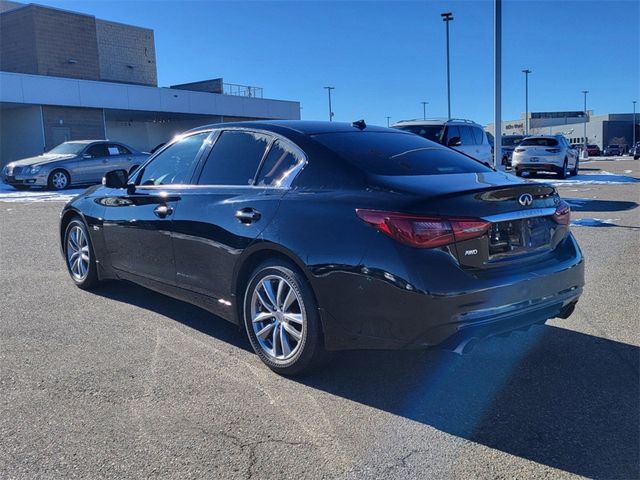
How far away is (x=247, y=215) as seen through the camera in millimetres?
4004

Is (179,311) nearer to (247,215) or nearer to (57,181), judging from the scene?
(247,215)

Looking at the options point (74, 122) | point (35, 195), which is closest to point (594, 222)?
point (35, 195)

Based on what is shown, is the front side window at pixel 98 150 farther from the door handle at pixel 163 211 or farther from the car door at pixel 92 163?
the door handle at pixel 163 211

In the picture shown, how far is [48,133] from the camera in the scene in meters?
31.2

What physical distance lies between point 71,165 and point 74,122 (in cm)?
1519

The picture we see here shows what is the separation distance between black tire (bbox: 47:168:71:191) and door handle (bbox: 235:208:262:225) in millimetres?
16809

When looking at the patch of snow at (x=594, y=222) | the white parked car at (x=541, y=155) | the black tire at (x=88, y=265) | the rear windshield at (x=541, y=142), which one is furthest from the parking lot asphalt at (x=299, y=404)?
the rear windshield at (x=541, y=142)

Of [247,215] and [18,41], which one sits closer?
[247,215]

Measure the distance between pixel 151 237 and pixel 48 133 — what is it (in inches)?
1172

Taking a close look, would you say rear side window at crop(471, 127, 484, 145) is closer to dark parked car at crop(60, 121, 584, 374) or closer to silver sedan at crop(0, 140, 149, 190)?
silver sedan at crop(0, 140, 149, 190)

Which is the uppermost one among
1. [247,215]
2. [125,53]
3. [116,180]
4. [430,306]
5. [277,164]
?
[125,53]

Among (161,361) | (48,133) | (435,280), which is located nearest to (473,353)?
(435,280)

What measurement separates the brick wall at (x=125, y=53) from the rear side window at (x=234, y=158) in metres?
45.4

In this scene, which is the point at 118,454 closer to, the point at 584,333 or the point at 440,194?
the point at 440,194
